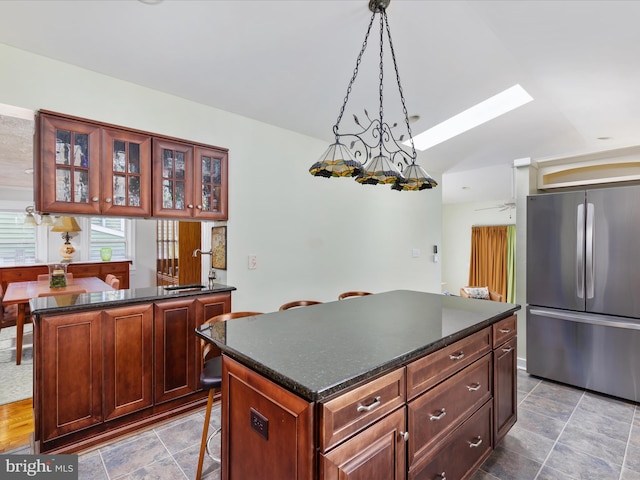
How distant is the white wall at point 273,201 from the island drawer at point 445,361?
6.45 ft

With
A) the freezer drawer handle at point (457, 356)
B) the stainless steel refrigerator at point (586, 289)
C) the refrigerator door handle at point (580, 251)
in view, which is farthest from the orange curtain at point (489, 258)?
the freezer drawer handle at point (457, 356)

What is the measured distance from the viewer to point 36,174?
2025 mm

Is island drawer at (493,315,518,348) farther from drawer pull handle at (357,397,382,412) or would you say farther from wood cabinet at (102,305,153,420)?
wood cabinet at (102,305,153,420)

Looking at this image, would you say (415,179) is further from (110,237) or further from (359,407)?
(110,237)

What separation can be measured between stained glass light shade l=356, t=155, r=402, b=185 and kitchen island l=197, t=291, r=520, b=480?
→ 84 centimetres

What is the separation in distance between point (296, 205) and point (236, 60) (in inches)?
58.6

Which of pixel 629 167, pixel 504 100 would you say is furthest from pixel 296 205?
pixel 629 167

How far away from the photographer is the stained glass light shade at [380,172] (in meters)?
1.95

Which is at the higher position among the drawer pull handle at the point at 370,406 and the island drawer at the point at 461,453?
the drawer pull handle at the point at 370,406

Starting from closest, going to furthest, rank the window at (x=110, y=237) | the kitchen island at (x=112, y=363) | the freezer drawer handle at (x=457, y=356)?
the freezer drawer handle at (x=457, y=356) < the kitchen island at (x=112, y=363) < the window at (x=110, y=237)

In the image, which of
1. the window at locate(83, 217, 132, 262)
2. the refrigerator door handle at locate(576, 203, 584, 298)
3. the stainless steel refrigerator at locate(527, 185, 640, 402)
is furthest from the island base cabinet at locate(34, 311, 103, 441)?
the window at locate(83, 217, 132, 262)

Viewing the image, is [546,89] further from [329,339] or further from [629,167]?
[329,339]

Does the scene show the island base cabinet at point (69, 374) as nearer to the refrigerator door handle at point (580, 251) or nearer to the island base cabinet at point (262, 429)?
the island base cabinet at point (262, 429)

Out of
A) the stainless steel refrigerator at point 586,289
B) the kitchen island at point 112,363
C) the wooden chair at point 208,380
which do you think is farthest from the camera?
the stainless steel refrigerator at point 586,289
